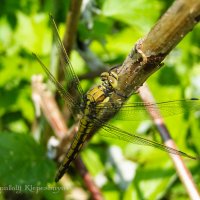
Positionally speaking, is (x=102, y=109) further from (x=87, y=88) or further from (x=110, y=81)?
(x=87, y=88)

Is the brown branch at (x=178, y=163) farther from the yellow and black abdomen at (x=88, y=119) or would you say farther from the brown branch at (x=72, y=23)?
the brown branch at (x=72, y=23)

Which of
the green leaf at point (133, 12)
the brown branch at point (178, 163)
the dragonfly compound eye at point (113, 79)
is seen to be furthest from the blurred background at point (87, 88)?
the dragonfly compound eye at point (113, 79)

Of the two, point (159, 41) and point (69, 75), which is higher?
point (69, 75)

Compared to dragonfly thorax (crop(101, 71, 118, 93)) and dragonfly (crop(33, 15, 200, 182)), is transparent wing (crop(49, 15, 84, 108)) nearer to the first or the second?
dragonfly (crop(33, 15, 200, 182))

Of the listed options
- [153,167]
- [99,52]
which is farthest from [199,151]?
[99,52]

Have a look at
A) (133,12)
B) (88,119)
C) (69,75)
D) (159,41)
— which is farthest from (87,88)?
(159,41)
